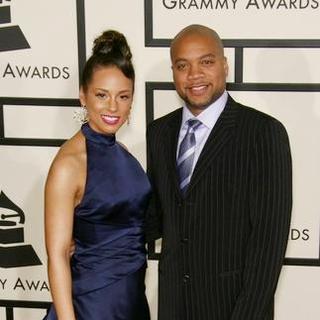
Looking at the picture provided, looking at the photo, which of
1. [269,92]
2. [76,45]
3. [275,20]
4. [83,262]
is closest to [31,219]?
[76,45]

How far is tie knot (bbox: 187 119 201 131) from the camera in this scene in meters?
1.54

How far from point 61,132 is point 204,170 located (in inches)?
33.1

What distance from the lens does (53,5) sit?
2074 millimetres

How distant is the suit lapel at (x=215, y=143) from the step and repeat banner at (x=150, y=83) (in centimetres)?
58

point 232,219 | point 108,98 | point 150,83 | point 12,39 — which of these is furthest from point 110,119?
point 12,39

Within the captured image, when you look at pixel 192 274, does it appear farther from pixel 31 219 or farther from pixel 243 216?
pixel 31 219

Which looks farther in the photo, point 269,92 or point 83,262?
point 269,92

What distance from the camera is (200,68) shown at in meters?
1.50

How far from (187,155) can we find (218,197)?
15 cm

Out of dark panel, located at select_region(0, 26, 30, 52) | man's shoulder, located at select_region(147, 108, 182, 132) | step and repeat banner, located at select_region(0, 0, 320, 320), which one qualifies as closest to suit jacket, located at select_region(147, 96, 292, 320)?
man's shoulder, located at select_region(147, 108, 182, 132)

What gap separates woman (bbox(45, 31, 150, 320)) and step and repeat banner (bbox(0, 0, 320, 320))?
542mm

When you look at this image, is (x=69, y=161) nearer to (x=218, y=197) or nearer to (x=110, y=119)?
(x=110, y=119)

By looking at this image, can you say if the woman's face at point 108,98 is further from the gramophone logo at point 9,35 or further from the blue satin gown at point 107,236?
the gramophone logo at point 9,35

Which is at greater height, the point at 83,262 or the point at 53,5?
the point at 53,5
